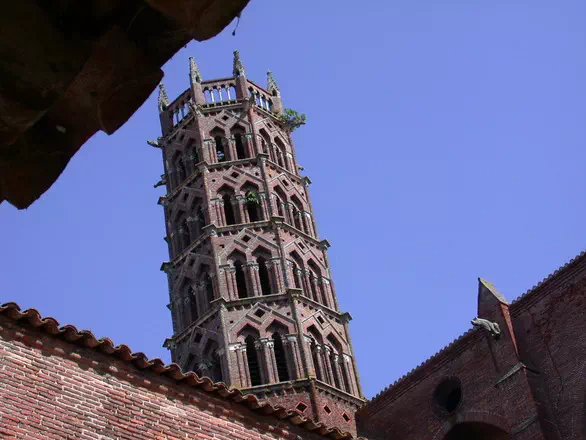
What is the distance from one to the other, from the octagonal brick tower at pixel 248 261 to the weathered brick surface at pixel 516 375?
113 inches

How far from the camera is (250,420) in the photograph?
36.9 feet

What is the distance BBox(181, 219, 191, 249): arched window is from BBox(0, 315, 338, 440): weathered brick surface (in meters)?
18.5

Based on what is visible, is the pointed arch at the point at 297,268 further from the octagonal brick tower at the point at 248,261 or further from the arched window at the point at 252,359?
the arched window at the point at 252,359

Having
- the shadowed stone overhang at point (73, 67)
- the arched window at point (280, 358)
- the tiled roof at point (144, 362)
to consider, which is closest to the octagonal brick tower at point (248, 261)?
the arched window at point (280, 358)

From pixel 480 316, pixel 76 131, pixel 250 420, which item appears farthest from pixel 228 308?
pixel 76 131

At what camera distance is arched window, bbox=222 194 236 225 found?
2928 centimetres

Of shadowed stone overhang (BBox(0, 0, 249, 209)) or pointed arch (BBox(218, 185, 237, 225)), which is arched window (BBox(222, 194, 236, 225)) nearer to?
pointed arch (BBox(218, 185, 237, 225))

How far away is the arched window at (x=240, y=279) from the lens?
27234 millimetres

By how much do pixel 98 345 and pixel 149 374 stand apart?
2.40 feet

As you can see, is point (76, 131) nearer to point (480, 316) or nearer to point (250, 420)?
point (250, 420)

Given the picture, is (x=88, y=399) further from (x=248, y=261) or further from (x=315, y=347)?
(x=248, y=261)

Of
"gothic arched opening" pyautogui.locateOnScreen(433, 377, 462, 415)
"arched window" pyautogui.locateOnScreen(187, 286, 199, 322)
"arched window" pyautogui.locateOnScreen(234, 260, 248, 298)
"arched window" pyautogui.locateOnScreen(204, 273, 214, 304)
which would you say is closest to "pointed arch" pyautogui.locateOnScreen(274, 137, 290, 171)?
"arched window" pyautogui.locateOnScreen(234, 260, 248, 298)

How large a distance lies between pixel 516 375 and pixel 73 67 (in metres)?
18.7

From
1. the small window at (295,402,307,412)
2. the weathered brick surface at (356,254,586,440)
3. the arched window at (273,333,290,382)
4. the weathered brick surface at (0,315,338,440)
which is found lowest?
the weathered brick surface at (0,315,338,440)
